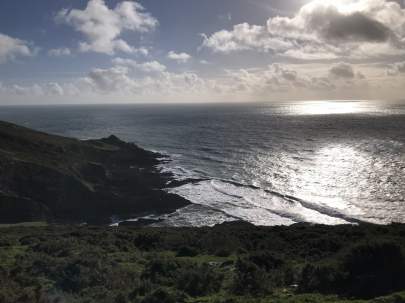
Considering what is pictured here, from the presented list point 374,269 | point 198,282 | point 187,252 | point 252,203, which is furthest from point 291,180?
point 198,282

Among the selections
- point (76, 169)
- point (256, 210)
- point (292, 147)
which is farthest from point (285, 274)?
point (292, 147)

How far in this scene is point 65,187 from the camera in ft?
172

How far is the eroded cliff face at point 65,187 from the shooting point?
47.8 metres

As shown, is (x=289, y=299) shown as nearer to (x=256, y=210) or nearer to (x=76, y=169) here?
(x=256, y=210)

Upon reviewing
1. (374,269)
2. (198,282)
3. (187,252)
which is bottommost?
(187,252)

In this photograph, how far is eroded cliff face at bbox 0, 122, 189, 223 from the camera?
157ft

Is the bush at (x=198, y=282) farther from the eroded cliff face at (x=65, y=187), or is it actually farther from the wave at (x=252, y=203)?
the eroded cliff face at (x=65, y=187)

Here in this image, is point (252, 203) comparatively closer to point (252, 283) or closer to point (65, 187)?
point (65, 187)

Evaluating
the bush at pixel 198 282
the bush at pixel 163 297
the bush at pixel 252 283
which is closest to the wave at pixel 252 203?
the bush at pixel 252 283

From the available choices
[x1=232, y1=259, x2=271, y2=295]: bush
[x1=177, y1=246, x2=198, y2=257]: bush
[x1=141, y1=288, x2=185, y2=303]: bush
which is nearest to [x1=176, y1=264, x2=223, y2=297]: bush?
[x1=232, y1=259, x2=271, y2=295]: bush

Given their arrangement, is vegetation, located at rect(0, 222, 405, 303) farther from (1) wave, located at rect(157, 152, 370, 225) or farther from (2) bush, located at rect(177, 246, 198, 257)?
(1) wave, located at rect(157, 152, 370, 225)

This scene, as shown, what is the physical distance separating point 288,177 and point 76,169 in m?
35.5

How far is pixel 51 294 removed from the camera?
13.9 metres

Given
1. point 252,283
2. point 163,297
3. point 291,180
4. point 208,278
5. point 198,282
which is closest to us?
point 163,297
